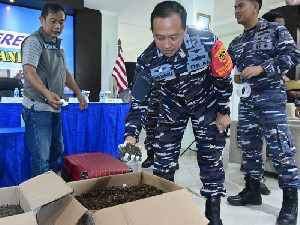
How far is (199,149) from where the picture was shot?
1400 millimetres

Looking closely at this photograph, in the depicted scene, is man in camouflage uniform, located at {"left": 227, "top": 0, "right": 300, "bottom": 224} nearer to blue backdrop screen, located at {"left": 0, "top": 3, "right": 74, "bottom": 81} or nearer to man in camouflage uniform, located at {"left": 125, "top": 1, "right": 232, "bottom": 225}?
man in camouflage uniform, located at {"left": 125, "top": 1, "right": 232, "bottom": 225}

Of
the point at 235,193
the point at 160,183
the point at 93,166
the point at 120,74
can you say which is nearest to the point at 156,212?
the point at 160,183

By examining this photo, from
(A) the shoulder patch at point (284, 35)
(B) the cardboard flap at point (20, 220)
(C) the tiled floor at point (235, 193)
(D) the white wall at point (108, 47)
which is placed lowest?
(C) the tiled floor at point (235, 193)

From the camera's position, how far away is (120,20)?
7.91 meters

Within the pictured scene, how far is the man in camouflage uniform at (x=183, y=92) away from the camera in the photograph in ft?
3.51

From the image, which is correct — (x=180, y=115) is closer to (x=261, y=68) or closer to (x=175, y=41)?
(x=175, y=41)

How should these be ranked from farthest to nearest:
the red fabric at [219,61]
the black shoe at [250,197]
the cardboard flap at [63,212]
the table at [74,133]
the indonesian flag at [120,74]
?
1. the indonesian flag at [120,74]
2. the table at [74,133]
3. the black shoe at [250,197]
4. the red fabric at [219,61]
5. the cardboard flap at [63,212]

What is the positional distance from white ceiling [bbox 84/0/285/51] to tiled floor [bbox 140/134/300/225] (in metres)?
4.32

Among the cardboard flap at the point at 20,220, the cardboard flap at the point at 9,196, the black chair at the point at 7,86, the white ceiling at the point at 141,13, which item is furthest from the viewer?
the white ceiling at the point at 141,13

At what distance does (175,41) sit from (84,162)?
4.57ft

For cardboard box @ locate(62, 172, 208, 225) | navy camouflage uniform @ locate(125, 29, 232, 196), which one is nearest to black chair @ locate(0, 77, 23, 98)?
navy camouflage uniform @ locate(125, 29, 232, 196)

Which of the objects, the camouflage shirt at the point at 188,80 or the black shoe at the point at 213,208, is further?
the black shoe at the point at 213,208

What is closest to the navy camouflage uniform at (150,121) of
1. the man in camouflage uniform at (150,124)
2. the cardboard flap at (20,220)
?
the man in camouflage uniform at (150,124)

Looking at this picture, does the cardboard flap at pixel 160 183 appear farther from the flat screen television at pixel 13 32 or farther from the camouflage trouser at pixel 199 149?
the flat screen television at pixel 13 32
